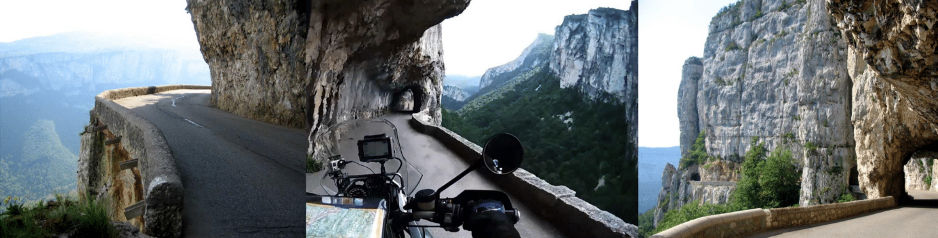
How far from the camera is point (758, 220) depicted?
7234 millimetres

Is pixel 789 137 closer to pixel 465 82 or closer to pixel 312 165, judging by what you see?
pixel 465 82

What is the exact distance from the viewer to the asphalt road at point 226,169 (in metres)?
2.38

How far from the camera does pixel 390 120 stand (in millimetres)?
1853

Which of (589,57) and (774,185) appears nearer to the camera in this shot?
(589,57)

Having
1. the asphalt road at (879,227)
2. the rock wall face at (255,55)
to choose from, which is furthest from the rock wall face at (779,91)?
the rock wall face at (255,55)

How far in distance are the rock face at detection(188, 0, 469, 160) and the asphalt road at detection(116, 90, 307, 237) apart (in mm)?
282

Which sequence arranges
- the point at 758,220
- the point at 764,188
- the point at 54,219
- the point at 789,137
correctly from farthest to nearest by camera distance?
1. the point at 789,137
2. the point at 764,188
3. the point at 758,220
4. the point at 54,219

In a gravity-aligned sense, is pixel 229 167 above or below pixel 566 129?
below

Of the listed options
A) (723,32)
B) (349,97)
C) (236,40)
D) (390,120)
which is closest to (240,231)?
(349,97)

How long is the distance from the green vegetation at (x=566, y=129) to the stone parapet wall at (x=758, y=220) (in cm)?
153

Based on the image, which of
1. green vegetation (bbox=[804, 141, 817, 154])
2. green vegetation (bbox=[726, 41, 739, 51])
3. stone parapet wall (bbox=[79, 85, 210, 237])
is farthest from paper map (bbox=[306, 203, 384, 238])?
green vegetation (bbox=[726, 41, 739, 51])

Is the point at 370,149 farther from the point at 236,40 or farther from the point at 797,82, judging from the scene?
the point at 797,82

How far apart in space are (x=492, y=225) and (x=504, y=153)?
340 mm

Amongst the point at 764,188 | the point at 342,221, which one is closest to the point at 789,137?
the point at 764,188
